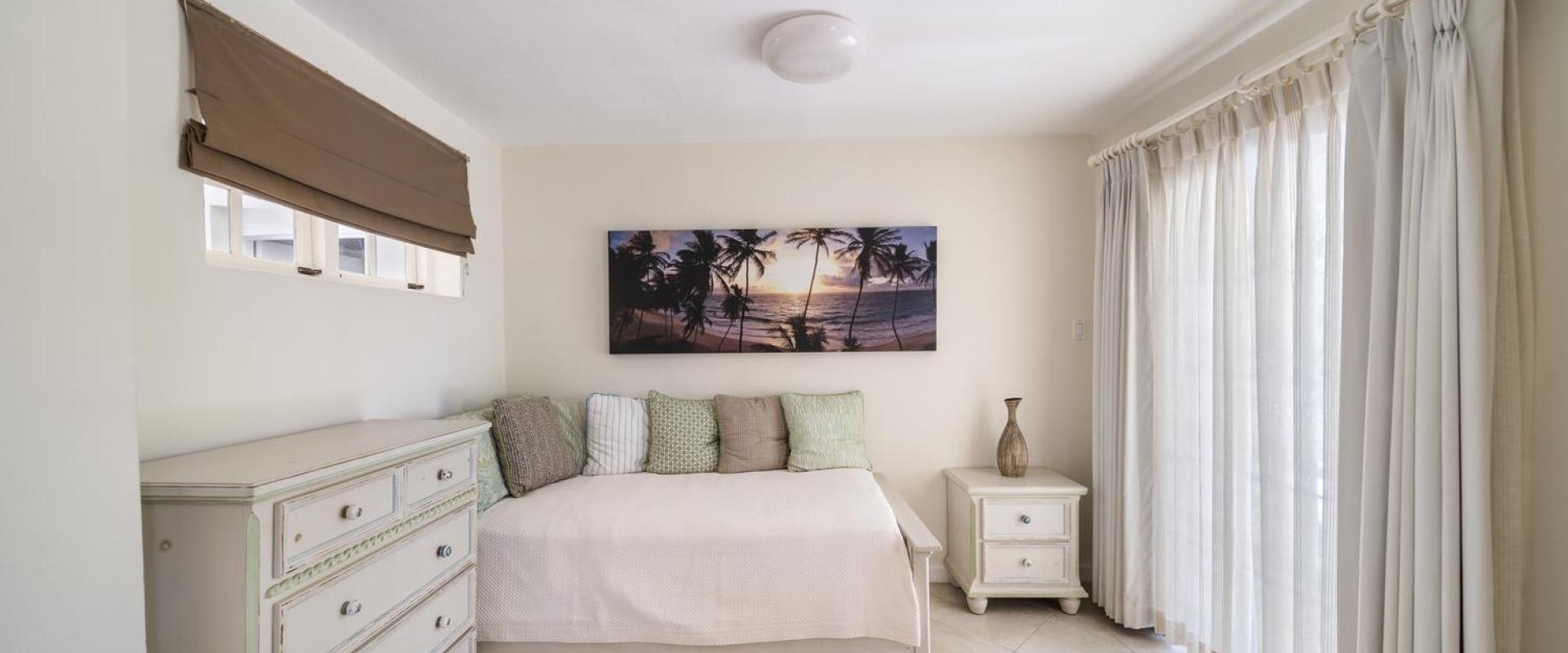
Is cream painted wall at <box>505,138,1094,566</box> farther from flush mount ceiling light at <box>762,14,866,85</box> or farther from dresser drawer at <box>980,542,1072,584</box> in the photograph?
flush mount ceiling light at <box>762,14,866,85</box>

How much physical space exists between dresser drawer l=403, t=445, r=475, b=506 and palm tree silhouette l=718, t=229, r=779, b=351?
155 centimetres

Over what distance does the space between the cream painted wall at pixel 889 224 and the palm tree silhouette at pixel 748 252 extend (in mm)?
85

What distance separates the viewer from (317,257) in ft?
6.35

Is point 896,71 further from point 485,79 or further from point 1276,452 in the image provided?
point 1276,452

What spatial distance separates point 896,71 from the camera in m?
2.26

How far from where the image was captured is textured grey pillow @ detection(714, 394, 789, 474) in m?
2.85

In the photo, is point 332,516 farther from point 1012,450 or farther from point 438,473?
point 1012,450

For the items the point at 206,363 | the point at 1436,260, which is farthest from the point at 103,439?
the point at 1436,260

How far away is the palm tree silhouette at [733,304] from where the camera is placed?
309cm

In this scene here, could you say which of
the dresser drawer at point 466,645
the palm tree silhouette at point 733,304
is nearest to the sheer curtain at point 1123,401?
the palm tree silhouette at point 733,304

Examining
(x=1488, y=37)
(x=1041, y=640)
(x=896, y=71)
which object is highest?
(x=896, y=71)

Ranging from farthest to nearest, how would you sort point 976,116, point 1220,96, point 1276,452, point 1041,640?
point 976,116 → point 1041,640 → point 1220,96 → point 1276,452

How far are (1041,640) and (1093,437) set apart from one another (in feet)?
3.18

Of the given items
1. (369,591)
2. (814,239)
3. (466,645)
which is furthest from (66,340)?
(814,239)
